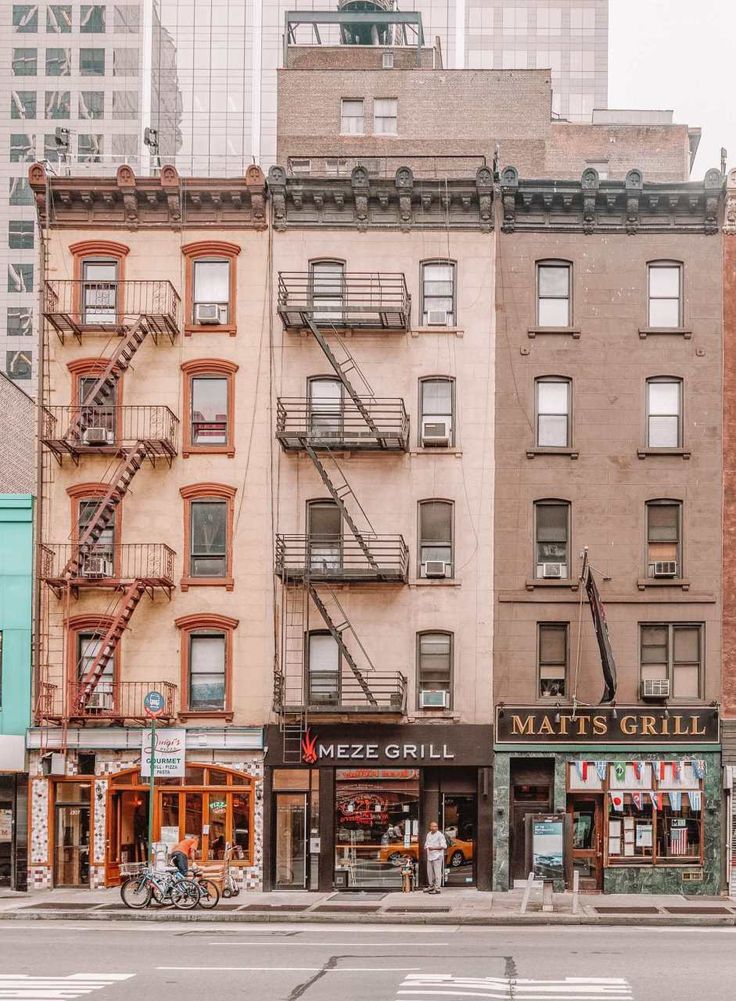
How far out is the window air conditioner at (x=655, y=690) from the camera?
36.3 m

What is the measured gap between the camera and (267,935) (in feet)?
86.3

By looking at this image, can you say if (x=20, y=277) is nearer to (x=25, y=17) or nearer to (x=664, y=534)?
(x=25, y=17)

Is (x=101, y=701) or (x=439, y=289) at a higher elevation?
(x=439, y=289)

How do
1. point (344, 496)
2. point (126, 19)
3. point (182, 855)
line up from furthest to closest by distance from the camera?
point (126, 19)
point (344, 496)
point (182, 855)

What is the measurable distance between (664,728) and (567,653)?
3.07m

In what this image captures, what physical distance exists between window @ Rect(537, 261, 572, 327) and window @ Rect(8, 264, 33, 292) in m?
75.8

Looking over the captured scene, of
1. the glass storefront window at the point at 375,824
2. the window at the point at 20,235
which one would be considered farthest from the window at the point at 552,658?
the window at the point at 20,235

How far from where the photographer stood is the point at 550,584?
121ft

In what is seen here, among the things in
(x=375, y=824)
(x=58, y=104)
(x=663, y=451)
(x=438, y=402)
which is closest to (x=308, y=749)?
(x=375, y=824)

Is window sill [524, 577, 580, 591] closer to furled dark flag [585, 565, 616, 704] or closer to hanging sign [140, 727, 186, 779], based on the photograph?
furled dark flag [585, 565, 616, 704]

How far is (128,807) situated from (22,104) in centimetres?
8702

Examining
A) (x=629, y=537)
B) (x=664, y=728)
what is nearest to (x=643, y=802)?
(x=664, y=728)

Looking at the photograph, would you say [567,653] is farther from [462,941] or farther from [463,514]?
[462,941]

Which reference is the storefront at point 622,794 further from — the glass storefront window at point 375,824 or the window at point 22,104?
the window at point 22,104
